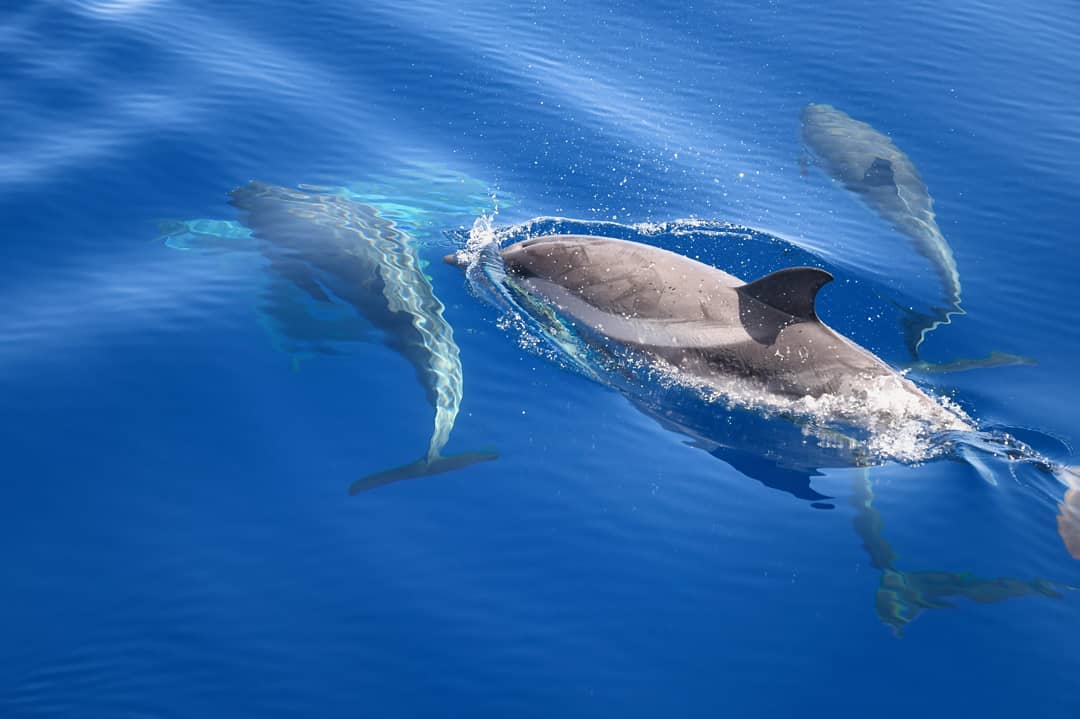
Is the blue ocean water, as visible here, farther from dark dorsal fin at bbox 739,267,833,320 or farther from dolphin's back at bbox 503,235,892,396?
dark dorsal fin at bbox 739,267,833,320

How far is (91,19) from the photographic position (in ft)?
57.0

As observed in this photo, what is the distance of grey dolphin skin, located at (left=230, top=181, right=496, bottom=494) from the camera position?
31.0ft

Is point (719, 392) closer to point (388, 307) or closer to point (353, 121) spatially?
point (388, 307)

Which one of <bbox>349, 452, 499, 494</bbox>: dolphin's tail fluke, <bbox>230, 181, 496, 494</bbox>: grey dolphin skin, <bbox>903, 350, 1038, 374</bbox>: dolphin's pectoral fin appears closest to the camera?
<bbox>349, 452, 499, 494</bbox>: dolphin's tail fluke

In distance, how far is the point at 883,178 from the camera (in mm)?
14984

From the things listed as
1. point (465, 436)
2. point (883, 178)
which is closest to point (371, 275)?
point (465, 436)

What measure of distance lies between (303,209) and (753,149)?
7.12 meters

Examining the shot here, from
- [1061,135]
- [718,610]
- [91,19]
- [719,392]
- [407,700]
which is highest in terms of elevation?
[1061,135]

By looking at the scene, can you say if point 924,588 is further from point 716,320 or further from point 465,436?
point 465,436

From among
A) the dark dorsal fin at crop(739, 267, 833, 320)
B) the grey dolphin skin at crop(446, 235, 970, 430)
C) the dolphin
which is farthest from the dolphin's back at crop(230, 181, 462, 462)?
the dolphin

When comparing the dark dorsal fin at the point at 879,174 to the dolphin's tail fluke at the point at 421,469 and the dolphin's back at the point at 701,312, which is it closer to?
the dolphin's back at the point at 701,312

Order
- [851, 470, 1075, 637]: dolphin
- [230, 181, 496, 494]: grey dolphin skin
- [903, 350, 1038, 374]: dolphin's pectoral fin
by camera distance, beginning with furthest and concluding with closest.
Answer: [903, 350, 1038, 374]: dolphin's pectoral fin < [230, 181, 496, 494]: grey dolphin skin < [851, 470, 1075, 637]: dolphin

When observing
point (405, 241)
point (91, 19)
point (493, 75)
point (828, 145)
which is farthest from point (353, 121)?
point (828, 145)

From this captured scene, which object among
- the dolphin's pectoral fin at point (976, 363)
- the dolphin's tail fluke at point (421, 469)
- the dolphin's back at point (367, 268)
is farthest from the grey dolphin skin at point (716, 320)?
the dolphin's tail fluke at point (421, 469)
